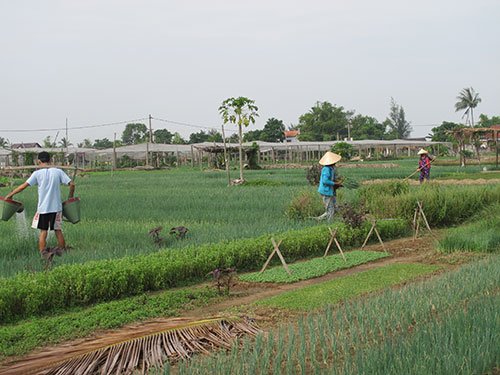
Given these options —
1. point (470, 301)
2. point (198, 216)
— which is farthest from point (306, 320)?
point (198, 216)

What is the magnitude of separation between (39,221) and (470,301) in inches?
234

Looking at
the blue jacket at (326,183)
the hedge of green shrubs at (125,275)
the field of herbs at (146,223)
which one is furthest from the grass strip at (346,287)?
the blue jacket at (326,183)

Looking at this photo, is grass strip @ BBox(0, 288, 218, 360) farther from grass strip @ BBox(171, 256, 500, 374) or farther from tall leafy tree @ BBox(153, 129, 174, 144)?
tall leafy tree @ BBox(153, 129, 174, 144)

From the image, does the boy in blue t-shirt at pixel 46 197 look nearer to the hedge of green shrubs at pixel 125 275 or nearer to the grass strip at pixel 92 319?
the hedge of green shrubs at pixel 125 275

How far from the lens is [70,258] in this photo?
27.2 ft

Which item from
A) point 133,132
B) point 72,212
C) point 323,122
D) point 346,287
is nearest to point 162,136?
point 133,132

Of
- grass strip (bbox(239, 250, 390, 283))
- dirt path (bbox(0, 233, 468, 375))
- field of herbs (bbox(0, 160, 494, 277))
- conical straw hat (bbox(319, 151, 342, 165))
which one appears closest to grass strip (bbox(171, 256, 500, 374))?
dirt path (bbox(0, 233, 468, 375))

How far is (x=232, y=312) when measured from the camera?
614 cm

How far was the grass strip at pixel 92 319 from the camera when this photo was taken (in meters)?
5.48

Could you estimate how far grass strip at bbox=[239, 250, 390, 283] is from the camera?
26.3 ft

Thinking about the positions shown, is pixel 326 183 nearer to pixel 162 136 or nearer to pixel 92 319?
pixel 92 319

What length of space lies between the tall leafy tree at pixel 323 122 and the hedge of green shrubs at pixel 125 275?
6504 cm

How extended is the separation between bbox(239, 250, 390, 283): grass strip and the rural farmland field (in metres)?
0.03

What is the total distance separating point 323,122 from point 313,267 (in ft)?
220
